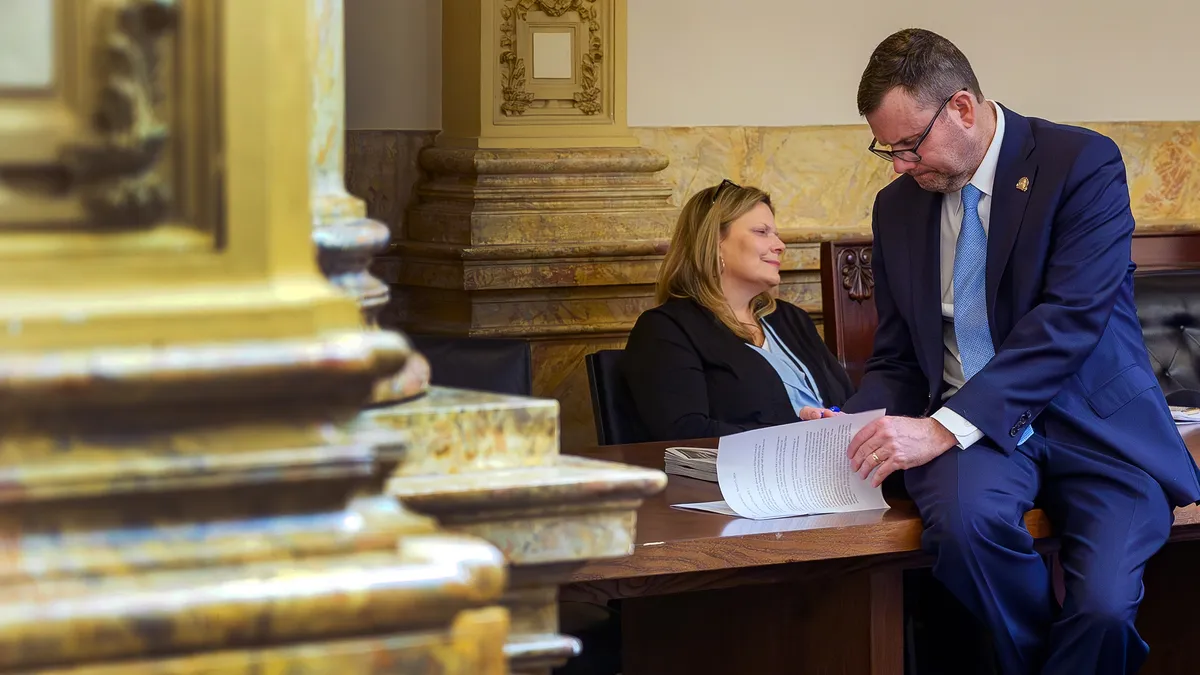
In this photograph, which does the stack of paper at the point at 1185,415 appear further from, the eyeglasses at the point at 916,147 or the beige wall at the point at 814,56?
the beige wall at the point at 814,56

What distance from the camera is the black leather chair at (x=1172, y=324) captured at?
470cm

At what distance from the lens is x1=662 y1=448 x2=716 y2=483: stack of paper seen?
330 cm

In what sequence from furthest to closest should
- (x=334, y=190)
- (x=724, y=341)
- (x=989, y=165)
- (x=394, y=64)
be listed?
1. (x=394, y=64)
2. (x=724, y=341)
3. (x=989, y=165)
4. (x=334, y=190)

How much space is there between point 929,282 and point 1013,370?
359 mm

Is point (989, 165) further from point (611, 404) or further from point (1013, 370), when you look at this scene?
point (611, 404)

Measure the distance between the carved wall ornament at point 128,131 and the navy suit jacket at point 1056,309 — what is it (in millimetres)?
2319

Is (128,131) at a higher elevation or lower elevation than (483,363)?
higher

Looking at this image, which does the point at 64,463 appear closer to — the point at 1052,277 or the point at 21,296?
the point at 21,296

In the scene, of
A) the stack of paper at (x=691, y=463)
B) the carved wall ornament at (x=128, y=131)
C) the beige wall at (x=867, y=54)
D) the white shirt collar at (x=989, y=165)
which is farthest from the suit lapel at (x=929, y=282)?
the carved wall ornament at (x=128, y=131)

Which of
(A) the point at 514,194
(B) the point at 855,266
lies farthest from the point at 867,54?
(A) the point at 514,194

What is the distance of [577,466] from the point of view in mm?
1406

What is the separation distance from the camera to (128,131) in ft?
3.43

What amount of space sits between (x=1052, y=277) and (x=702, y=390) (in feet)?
4.18

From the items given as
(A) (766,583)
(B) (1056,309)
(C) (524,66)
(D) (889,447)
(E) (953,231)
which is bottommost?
(A) (766,583)
